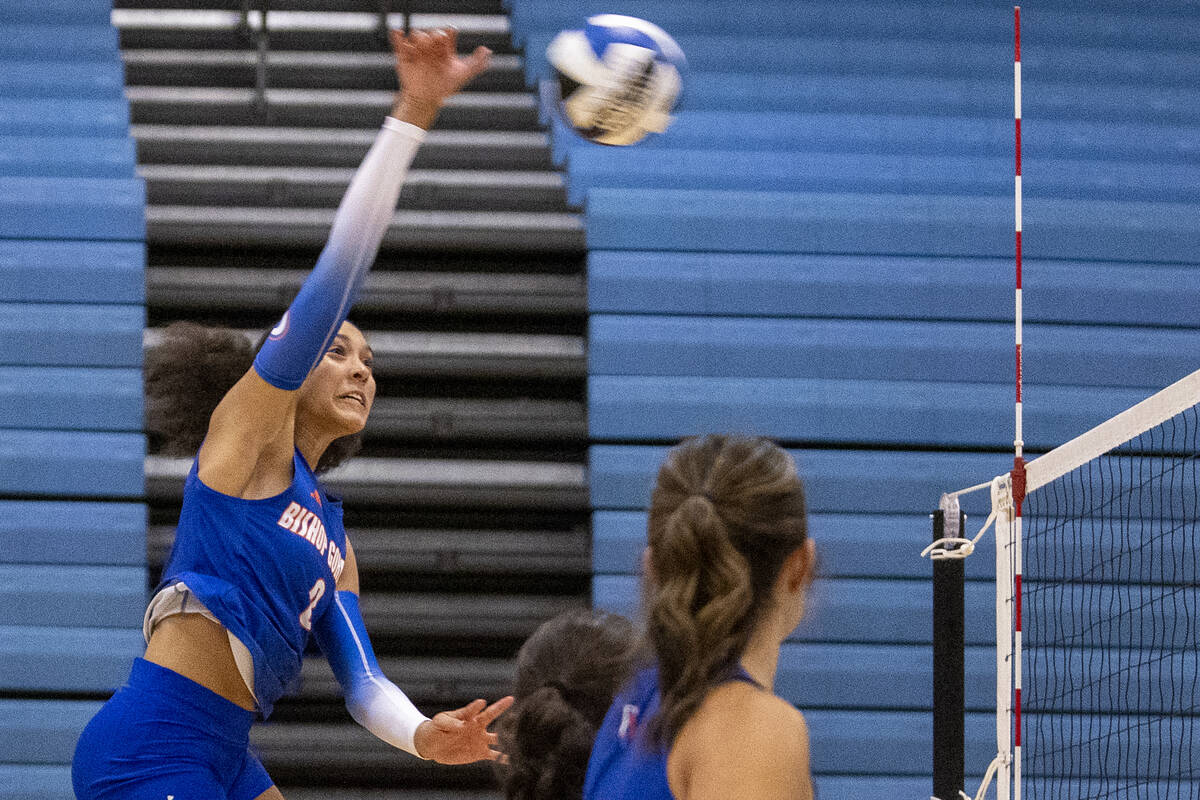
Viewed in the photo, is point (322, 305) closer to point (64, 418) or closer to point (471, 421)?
point (471, 421)

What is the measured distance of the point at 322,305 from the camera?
206cm

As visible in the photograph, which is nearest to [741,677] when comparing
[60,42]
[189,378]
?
[189,378]

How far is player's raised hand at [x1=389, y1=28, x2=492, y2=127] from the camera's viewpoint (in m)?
2.21

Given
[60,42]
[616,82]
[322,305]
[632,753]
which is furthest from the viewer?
[60,42]

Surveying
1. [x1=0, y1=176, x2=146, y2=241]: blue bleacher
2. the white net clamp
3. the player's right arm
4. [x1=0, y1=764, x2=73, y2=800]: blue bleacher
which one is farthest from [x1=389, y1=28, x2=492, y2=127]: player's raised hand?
[x1=0, y1=764, x2=73, y2=800]: blue bleacher

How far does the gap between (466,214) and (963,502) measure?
238cm

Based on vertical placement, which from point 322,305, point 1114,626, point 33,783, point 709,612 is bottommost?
point 33,783

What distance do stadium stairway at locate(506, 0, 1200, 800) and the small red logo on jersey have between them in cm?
352

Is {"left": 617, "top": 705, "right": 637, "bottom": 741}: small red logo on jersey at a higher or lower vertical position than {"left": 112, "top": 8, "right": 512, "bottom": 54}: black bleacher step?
lower

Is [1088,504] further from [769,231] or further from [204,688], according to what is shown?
[204,688]

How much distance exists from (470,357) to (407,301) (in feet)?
1.16

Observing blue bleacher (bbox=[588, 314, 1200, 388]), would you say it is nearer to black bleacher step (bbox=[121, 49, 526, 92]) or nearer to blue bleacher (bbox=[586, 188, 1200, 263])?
blue bleacher (bbox=[586, 188, 1200, 263])

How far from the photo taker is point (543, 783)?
65.6 inches

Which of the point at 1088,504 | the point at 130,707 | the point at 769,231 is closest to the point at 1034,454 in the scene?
the point at 1088,504
